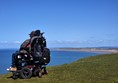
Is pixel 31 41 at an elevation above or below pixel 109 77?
above

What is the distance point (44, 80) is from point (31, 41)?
340cm

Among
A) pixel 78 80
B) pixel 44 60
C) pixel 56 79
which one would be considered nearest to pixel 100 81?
pixel 78 80

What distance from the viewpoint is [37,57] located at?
24.6 metres

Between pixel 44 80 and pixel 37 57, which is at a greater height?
pixel 37 57

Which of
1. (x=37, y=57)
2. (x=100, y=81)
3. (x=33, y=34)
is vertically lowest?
(x=100, y=81)

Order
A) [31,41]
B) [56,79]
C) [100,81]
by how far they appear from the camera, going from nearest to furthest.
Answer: [100,81], [56,79], [31,41]

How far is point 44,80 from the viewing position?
22.5m

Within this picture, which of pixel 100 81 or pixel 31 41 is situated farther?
pixel 31 41

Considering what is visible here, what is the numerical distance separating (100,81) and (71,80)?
6.60 ft

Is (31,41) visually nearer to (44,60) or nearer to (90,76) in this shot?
(44,60)

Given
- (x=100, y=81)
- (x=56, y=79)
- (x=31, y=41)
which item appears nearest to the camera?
(x=100, y=81)

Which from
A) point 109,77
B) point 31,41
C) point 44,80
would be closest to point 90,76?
point 109,77

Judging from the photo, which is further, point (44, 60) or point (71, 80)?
point (44, 60)

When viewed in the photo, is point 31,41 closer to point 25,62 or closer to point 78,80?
point 25,62
